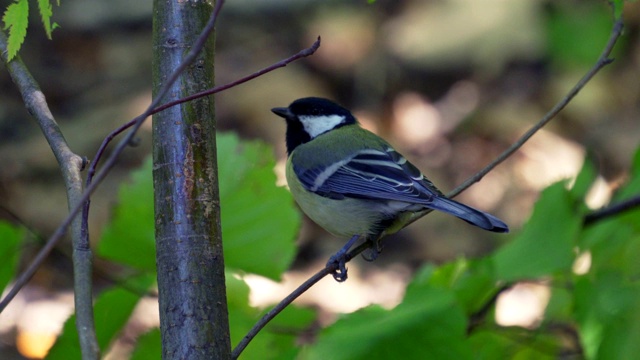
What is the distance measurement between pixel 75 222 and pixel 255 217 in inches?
18.6

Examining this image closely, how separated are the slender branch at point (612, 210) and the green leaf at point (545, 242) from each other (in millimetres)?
69

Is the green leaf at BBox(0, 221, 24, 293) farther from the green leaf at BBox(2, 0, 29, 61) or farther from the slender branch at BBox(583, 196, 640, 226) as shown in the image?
the slender branch at BBox(583, 196, 640, 226)

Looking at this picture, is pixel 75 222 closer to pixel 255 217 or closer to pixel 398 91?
pixel 255 217

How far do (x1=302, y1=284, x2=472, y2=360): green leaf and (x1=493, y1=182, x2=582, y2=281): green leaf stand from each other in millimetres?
229

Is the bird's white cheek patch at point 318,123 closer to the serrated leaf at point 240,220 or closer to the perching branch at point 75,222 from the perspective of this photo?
the serrated leaf at point 240,220

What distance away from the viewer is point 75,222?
3.16 feet

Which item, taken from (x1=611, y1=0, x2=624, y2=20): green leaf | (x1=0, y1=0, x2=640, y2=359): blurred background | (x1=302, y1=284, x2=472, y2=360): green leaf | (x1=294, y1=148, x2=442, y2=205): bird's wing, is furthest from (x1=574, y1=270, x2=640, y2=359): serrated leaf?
(x1=0, y1=0, x2=640, y2=359): blurred background

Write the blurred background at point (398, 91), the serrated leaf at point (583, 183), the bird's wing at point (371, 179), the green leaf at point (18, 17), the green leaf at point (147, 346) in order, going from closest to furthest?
the green leaf at point (18, 17)
the green leaf at point (147, 346)
the serrated leaf at point (583, 183)
the bird's wing at point (371, 179)
the blurred background at point (398, 91)

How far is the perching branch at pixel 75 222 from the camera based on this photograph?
0.87 meters

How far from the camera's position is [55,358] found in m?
1.27

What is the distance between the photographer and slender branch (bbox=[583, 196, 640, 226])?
1358 mm

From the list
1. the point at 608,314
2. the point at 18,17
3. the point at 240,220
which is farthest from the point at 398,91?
the point at 18,17

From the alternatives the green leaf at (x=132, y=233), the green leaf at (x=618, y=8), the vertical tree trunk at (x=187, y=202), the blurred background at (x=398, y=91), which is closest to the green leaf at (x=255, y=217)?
the green leaf at (x=132, y=233)

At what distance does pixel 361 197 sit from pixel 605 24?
3.31m
